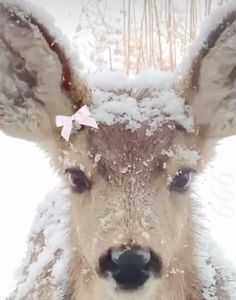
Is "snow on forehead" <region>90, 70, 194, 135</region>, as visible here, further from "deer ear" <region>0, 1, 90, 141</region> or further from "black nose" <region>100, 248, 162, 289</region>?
"black nose" <region>100, 248, 162, 289</region>

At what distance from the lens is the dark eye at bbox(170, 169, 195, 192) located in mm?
3223

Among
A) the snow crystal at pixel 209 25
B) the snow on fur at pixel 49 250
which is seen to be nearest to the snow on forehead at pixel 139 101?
the snow crystal at pixel 209 25

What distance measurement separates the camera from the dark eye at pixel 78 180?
3.23 m

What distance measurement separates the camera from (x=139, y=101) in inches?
131

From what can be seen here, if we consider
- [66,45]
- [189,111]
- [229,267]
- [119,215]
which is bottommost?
[229,267]

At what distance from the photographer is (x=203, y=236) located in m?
3.60

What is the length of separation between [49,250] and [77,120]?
845mm

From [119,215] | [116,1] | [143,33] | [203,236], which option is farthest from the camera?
[116,1]

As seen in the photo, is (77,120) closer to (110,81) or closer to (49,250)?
(110,81)

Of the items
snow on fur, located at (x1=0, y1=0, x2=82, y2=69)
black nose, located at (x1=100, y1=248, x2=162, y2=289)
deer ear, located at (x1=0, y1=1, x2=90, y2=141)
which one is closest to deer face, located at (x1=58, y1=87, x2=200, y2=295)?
black nose, located at (x1=100, y1=248, x2=162, y2=289)

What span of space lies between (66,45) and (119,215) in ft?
2.00

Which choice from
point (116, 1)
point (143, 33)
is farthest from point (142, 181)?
point (116, 1)

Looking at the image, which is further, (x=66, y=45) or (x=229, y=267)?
(x=229, y=267)

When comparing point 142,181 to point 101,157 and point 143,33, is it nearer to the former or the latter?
point 101,157
